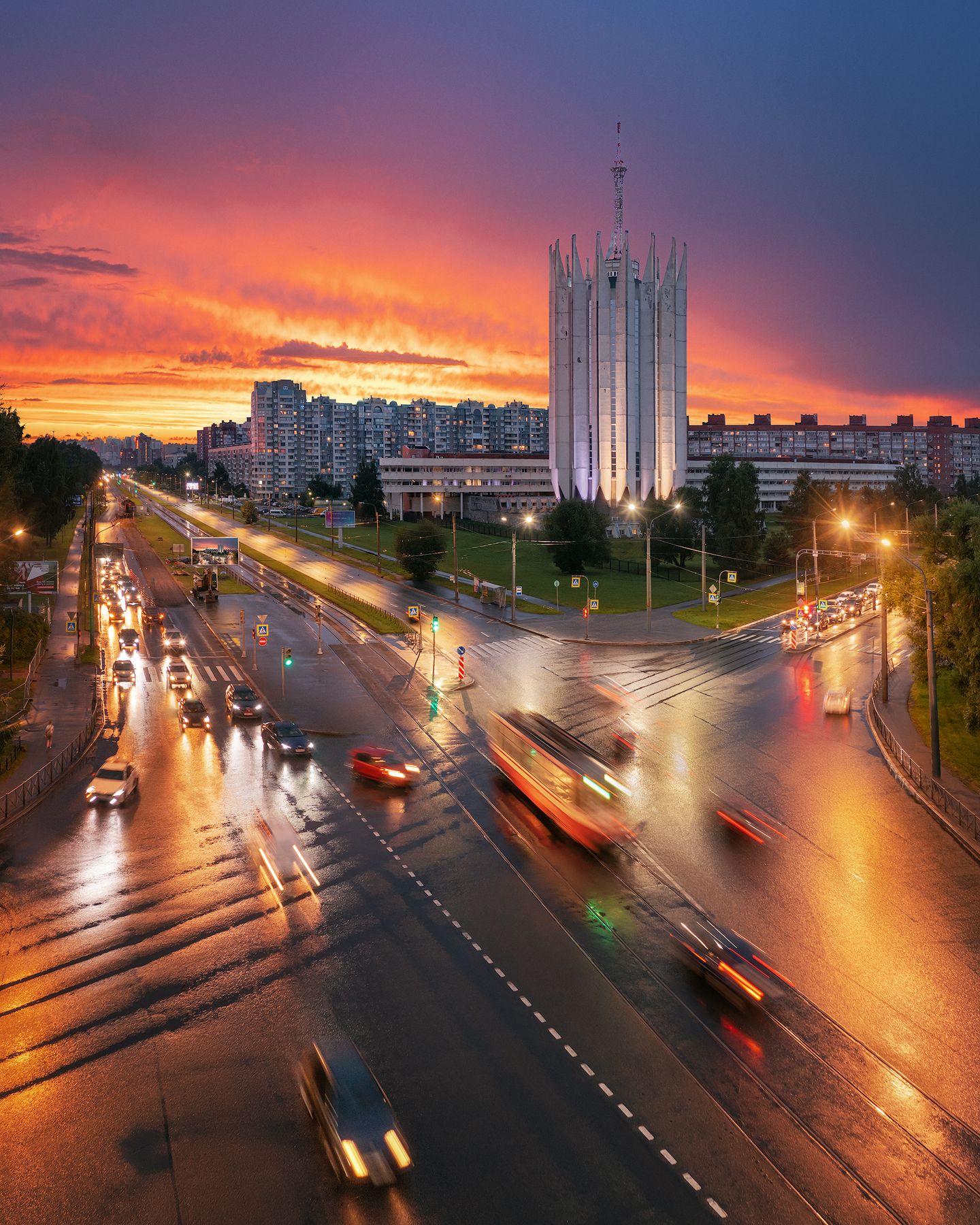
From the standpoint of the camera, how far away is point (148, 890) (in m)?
21.9

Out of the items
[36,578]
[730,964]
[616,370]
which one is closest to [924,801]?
[730,964]

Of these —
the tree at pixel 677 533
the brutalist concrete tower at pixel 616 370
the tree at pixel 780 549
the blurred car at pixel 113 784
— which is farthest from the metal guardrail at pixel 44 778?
the brutalist concrete tower at pixel 616 370

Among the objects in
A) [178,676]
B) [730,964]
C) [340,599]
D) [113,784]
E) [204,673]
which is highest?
[340,599]

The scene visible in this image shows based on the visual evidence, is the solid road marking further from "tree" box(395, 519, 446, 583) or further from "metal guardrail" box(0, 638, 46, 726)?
"tree" box(395, 519, 446, 583)

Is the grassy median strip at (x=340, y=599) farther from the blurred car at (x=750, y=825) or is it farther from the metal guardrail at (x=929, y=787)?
the blurred car at (x=750, y=825)

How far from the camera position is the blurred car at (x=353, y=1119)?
39.8ft

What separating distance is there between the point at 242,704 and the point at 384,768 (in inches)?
524

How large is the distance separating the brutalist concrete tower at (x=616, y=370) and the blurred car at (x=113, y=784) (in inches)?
4953

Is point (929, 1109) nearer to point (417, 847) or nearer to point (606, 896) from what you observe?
point (606, 896)

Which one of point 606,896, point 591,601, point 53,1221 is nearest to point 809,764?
point 606,896

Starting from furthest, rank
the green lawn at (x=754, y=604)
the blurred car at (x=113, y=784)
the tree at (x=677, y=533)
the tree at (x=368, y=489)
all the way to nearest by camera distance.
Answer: the tree at (x=368, y=489) → the tree at (x=677, y=533) → the green lawn at (x=754, y=604) → the blurred car at (x=113, y=784)

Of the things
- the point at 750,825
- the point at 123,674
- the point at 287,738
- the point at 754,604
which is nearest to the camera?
the point at 750,825

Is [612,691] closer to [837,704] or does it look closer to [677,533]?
[837,704]

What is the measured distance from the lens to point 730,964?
17.0 metres
